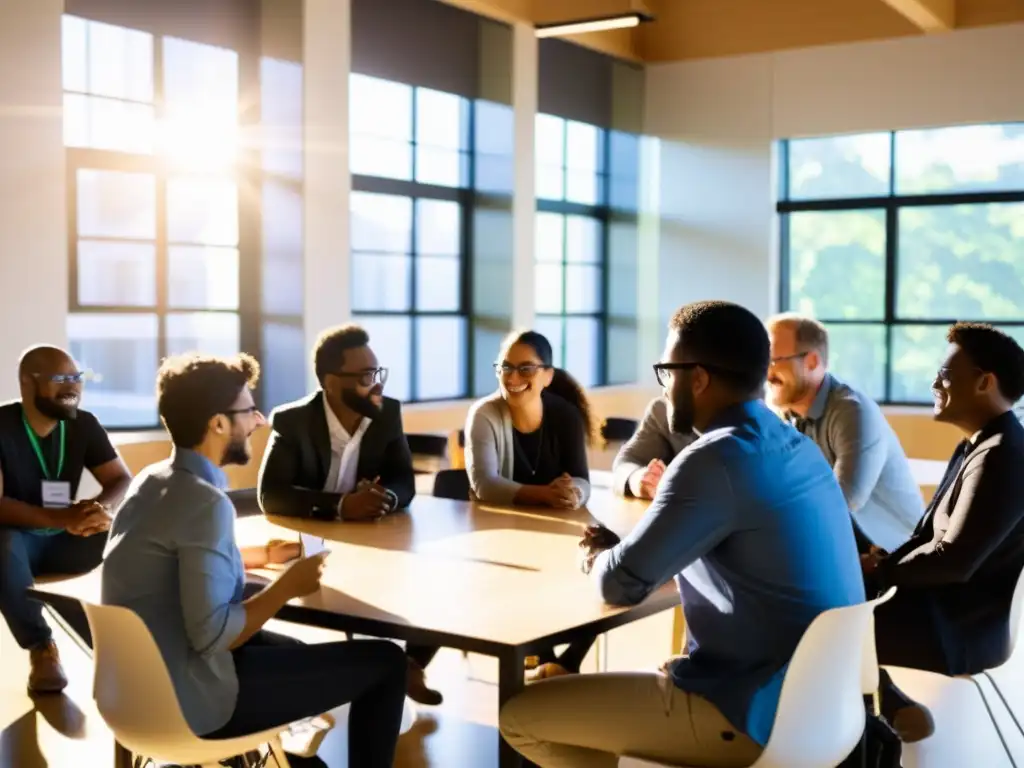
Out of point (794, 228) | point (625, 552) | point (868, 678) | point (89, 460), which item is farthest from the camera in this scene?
point (794, 228)

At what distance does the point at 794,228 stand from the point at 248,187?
5075mm

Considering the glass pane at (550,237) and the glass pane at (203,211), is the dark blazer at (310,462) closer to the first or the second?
the glass pane at (203,211)

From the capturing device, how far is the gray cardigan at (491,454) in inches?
171

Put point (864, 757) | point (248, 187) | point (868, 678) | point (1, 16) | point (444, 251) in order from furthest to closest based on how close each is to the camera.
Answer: point (444, 251), point (248, 187), point (1, 16), point (868, 678), point (864, 757)

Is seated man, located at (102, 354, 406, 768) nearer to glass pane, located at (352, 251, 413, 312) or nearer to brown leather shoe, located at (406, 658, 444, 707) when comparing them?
brown leather shoe, located at (406, 658, 444, 707)

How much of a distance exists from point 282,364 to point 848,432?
481cm

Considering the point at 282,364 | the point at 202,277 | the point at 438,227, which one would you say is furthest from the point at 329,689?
the point at 438,227

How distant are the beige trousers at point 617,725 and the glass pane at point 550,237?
792 centimetres

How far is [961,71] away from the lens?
32.4ft

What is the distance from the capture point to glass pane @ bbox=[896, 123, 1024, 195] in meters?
9.91

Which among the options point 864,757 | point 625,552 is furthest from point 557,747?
point 864,757

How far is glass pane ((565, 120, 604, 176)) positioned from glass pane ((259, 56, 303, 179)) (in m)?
3.25

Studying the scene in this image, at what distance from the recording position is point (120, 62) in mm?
7176

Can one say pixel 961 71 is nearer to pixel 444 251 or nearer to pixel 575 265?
pixel 575 265
